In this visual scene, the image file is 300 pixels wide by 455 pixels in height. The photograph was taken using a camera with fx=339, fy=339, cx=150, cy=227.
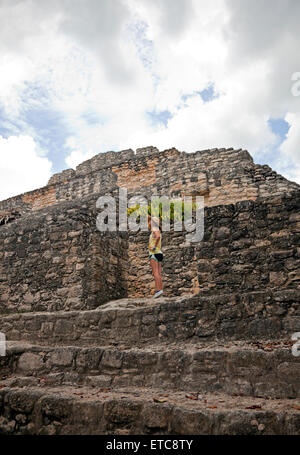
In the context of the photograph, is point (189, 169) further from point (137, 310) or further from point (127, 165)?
point (137, 310)

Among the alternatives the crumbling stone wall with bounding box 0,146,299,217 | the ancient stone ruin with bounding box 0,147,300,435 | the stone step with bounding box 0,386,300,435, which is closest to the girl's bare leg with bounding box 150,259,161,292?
the ancient stone ruin with bounding box 0,147,300,435

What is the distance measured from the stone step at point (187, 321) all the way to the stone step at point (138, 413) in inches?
30.2

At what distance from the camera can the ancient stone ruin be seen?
2945 millimetres

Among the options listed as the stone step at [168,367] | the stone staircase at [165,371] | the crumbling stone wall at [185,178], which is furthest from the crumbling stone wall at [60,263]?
the crumbling stone wall at [185,178]

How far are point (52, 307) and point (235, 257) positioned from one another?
11.0ft

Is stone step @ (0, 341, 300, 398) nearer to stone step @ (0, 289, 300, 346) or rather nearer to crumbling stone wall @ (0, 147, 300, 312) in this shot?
stone step @ (0, 289, 300, 346)

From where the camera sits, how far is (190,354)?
344 cm

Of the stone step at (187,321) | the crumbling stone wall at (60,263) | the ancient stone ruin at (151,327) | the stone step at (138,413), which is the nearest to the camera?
the stone step at (138,413)

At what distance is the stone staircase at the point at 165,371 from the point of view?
2.78 meters

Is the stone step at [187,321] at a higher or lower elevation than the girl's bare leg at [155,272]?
lower

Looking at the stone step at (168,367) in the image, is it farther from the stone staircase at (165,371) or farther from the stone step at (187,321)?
the stone step at (187,321)

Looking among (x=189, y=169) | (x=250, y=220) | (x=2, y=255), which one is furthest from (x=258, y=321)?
(x=189, y=169)

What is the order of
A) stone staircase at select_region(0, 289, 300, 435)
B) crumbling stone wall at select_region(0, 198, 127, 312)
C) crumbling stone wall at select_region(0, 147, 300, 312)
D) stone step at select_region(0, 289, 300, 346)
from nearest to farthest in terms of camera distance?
1. stone staircase at select_region(0, 289, 300, 435)
2. stone step at select_region(0, 289, 300, 346)
3. crumbling stone wall at select_region(0, 147, 300, 312)
4. crumbling stone wall at select_region(0, 198, 127, 312)

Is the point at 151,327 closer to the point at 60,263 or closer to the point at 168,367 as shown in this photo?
the point at 168,367
